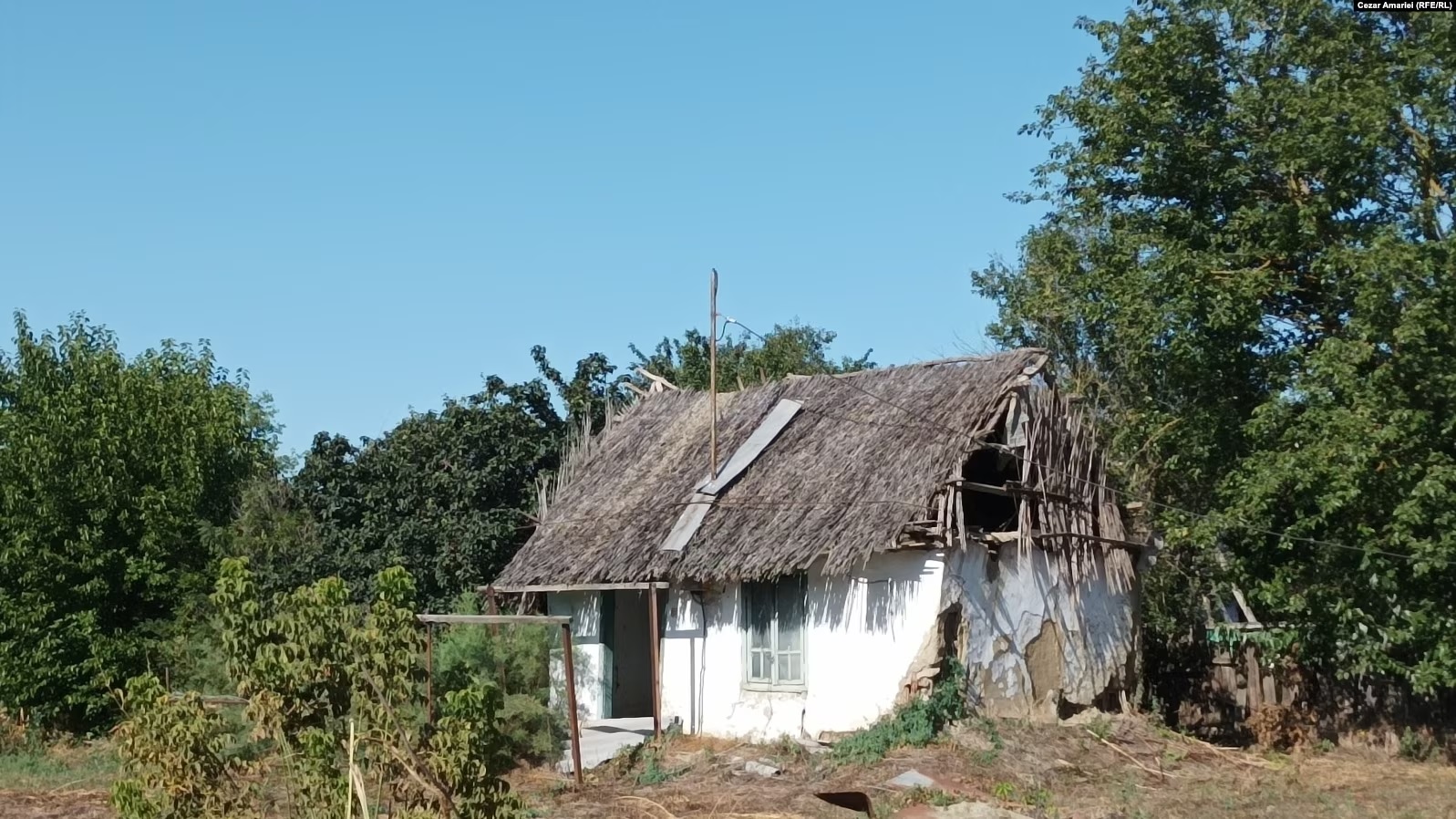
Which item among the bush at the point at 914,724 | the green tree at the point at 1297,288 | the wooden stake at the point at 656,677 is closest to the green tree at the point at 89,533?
the wooden stake at the point at 656,677

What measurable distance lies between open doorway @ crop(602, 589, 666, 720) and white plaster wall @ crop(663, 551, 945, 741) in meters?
1.38

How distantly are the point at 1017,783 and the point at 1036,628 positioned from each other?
2885mm

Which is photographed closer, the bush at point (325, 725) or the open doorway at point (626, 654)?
the bush at point (325, 725)

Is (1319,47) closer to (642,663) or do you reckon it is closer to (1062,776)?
(1062,776)

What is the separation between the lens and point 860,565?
14492mm

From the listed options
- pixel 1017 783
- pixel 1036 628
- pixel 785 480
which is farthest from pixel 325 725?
pixel 1036 628

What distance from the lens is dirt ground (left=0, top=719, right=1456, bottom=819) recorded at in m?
11.6

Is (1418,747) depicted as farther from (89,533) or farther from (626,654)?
(89,533)

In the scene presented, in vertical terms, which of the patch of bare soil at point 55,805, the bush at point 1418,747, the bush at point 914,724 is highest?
the bush at point 914,724

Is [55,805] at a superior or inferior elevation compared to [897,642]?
inferior

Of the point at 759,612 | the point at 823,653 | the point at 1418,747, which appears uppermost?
the point at 759,612

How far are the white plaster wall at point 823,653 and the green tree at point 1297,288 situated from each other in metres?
3.17

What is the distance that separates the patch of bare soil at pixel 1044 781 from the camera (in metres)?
11.5

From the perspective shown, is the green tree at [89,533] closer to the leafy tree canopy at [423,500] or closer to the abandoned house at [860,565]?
the leafy tree canopy at [423,500]
